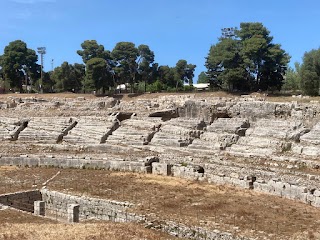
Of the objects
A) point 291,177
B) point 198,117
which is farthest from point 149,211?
point 198,117

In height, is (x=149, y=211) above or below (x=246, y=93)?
below

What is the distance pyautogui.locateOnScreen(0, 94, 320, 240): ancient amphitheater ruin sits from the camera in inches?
627

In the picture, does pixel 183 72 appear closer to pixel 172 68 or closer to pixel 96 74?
pixel 172 68

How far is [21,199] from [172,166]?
7.92 m

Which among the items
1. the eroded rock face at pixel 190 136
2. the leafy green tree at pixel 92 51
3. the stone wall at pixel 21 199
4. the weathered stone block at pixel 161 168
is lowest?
the stone wall at pixel 21 199

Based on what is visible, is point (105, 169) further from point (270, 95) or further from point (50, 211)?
point (270, 95)

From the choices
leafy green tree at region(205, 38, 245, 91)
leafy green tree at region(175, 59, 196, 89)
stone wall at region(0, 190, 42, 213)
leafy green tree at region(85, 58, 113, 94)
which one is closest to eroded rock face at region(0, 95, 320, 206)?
stone wall at region(0, 190, 42, 213)

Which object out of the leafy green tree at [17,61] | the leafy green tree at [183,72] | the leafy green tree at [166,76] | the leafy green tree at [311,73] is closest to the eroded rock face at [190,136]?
the leafy green tree at [311,73]

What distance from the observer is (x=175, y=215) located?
1593 centimetres

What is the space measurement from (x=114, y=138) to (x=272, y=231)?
17.7 m

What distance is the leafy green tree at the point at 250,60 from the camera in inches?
1604

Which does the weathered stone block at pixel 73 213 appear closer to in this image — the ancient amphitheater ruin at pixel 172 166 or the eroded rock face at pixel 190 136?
the ancient amphitheater ruin at pixel 172 166

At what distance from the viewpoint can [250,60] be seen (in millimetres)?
40750

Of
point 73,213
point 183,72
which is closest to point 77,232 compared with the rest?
point 73,213
